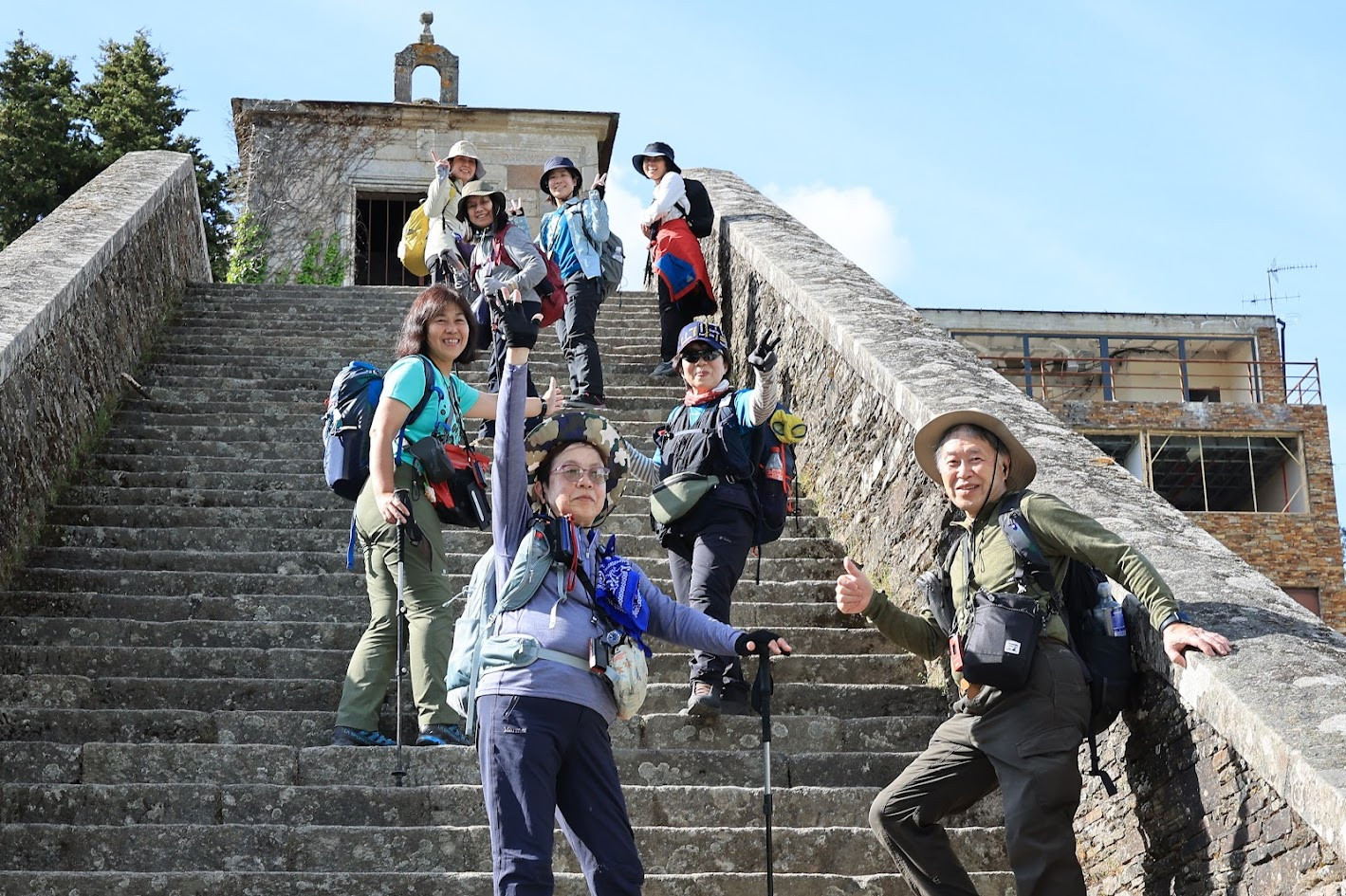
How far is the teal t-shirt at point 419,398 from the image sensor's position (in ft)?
19.3

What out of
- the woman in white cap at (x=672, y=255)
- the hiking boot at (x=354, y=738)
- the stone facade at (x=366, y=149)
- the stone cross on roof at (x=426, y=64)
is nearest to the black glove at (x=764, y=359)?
the hiking boot at (x=354, y=738)

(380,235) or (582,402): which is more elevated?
(380,235)

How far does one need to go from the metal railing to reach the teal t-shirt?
28328 mm

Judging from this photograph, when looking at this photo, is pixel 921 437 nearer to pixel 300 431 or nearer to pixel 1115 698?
pixel 1115 698

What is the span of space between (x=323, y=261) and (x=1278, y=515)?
2173 cm

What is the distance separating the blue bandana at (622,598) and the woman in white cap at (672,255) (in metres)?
5.86

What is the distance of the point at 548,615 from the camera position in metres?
4.27

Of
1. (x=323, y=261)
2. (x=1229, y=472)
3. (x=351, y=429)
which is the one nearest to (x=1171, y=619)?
(x=351, y=429)

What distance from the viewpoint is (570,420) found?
4.48m

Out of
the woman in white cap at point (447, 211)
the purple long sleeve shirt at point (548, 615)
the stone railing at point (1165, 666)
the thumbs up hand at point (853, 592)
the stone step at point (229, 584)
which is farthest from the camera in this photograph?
the woman in white cap at point (447, 211)

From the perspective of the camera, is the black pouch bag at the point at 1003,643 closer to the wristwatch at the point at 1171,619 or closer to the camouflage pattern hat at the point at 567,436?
the wristwatch at the point at 1171,619

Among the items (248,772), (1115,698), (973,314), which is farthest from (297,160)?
(973,314)

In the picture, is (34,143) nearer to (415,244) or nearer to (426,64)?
(426,64)

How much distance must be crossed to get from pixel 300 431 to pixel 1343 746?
20.8 feet
